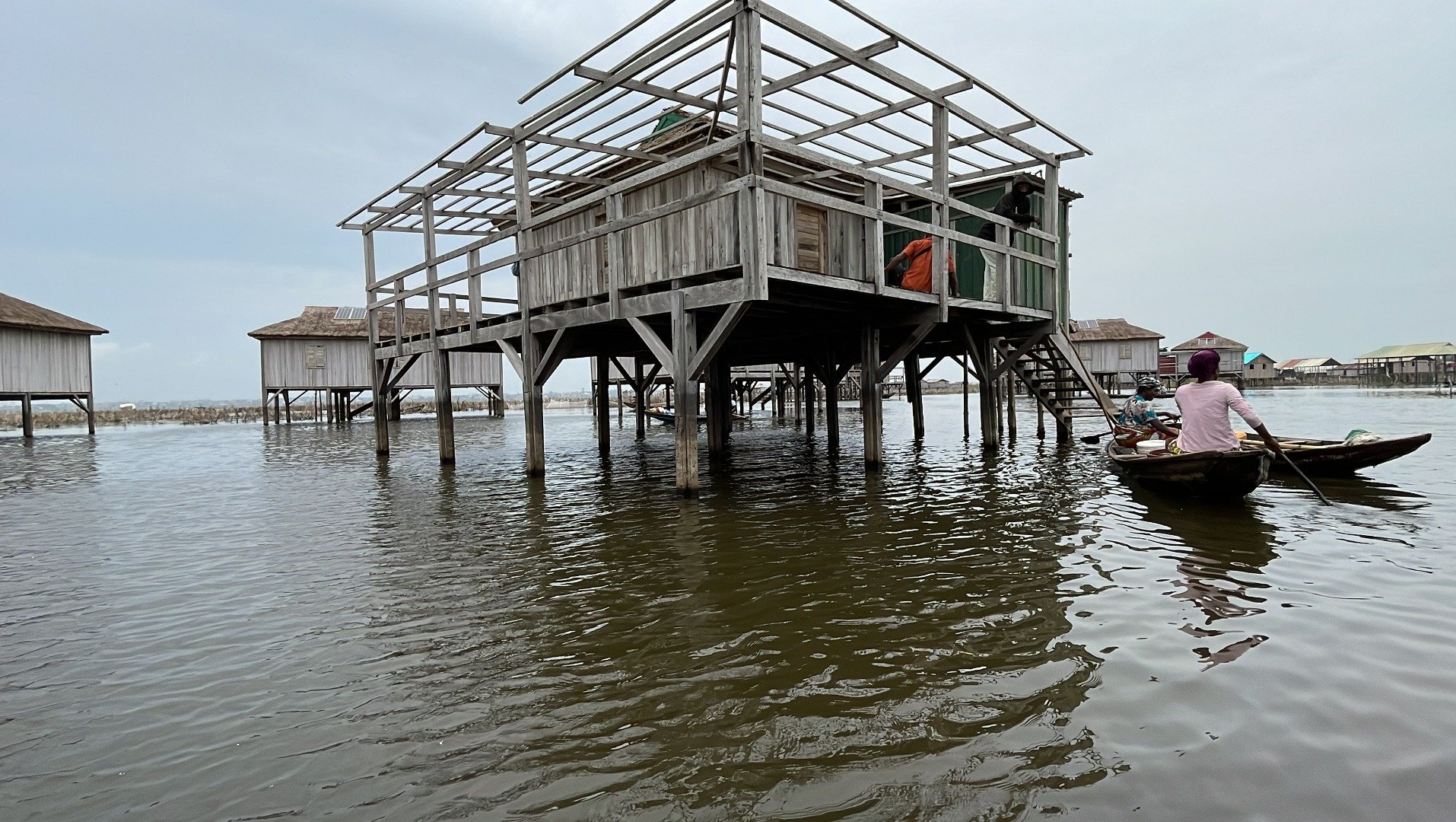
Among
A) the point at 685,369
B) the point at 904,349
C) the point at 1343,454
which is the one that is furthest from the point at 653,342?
the point at 1343,454

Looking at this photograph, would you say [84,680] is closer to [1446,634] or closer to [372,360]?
[1446,634]

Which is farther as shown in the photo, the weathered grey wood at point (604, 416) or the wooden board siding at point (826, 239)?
the weathered grey wood at point (604, 416)

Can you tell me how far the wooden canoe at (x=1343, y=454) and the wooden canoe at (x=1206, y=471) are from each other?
6.47ft

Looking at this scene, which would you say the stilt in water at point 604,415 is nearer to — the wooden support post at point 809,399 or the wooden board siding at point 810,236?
the wooden support post at point 809,399

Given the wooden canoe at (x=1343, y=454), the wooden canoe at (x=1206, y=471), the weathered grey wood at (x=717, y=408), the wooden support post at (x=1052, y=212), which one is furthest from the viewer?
the weathered grey wood at (x=717, y=408)

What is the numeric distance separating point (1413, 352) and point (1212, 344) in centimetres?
1924

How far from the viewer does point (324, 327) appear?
35.5 m

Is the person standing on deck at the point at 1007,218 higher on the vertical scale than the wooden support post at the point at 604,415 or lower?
higher

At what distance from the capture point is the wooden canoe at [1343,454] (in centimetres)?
923

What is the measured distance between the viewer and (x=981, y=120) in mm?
11453

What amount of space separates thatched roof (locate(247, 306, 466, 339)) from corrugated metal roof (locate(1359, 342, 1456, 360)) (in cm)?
7170

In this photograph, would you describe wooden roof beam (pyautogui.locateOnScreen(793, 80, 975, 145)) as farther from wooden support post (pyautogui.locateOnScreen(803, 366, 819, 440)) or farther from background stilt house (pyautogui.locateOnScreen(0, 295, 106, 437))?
background stilt house (pyautogui.locateOnScreen(0, 295, 106, 437))

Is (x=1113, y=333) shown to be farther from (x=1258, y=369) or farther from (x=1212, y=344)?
(x=1258, y=369)

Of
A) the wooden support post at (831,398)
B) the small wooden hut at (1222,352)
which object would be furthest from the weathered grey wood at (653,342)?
the small wooden hut at (1222,352)
